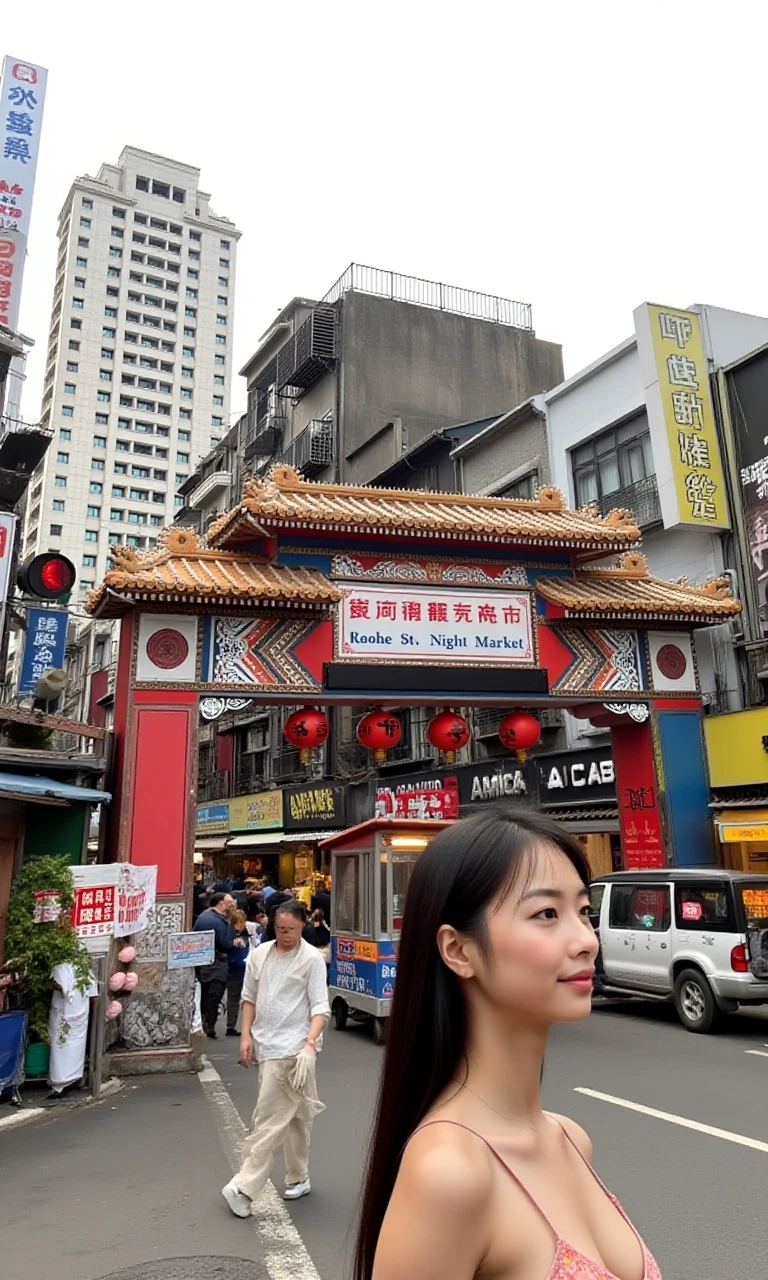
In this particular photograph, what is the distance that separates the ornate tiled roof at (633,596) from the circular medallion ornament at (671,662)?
1.90ft

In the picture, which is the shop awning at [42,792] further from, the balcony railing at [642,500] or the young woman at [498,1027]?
the balcony railing at [642,500]

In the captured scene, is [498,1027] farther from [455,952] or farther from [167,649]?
[167,649]

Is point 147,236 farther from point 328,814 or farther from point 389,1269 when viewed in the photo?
point 389,1269

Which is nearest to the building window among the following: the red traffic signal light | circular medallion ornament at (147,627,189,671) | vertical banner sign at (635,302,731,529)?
vertical banner sign at (635,302,731,529)

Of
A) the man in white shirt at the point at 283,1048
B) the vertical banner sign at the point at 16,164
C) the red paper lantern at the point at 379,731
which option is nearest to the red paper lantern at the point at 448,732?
the red paper lantern at the point at 379,731

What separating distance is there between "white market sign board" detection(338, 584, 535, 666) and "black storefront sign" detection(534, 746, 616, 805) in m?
5.56

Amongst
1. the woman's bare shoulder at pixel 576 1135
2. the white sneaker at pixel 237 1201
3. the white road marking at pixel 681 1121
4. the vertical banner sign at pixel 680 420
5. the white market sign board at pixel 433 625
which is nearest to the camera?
the woman's bare shoulder at pixel 576 1135

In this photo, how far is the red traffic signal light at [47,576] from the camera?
490 inches

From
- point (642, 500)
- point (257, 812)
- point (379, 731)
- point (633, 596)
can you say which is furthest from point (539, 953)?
point (257, 812)

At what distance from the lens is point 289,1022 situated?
550 cm

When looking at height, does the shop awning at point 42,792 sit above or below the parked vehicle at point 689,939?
above

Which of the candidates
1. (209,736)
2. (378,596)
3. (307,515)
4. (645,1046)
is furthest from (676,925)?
(209,736)

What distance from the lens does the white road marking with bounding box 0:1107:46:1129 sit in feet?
24.4

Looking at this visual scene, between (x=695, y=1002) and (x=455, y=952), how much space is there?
36.4 ft
